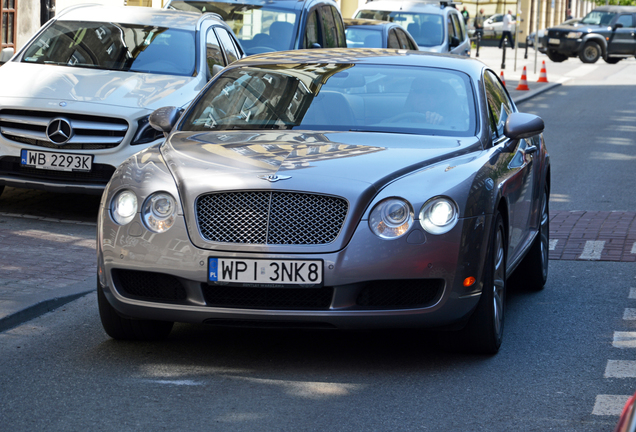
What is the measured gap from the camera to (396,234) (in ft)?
16.0

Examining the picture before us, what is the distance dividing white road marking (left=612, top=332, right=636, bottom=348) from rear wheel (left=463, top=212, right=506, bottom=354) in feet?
2.13

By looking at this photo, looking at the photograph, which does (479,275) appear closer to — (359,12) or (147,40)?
(147,40)

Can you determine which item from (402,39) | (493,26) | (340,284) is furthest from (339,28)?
(493,26)

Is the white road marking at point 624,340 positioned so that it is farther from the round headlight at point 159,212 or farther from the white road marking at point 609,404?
the round headlight at point 159,212

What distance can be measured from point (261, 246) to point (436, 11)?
1909cm

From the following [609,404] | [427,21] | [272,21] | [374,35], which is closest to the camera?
[609,404]

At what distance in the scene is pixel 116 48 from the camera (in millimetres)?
10312

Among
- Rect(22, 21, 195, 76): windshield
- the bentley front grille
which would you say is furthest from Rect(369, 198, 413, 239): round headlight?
Rect(22, 21, 195, 76): windshield

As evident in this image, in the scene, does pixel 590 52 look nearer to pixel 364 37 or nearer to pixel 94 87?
pixel 364 37

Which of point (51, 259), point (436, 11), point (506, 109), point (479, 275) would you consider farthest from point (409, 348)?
point (436, 11)

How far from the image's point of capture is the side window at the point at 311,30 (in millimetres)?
13539

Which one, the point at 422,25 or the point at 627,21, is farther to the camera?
the point at 627,21

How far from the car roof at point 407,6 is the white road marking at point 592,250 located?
15014 mm

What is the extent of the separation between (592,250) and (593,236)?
24.5 inches
